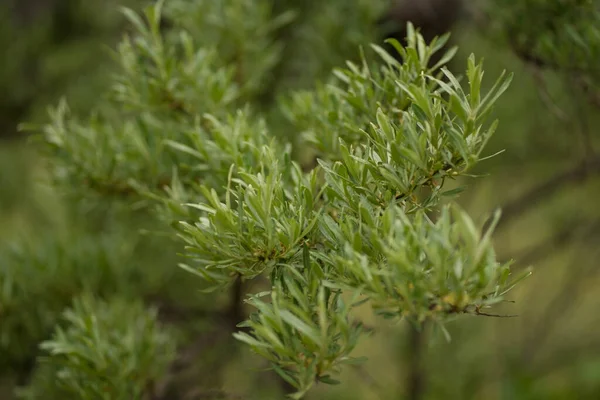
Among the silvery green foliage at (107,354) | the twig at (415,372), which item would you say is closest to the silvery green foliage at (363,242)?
the silvery green foliage at (107,354)

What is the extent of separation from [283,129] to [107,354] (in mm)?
506

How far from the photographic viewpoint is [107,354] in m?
0.75

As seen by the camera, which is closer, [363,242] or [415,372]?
[363,242]

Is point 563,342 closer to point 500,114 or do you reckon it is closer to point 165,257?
point 500,114

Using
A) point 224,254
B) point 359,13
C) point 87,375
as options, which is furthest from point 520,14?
point 87,375

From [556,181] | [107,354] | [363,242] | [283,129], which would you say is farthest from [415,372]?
[363,242]

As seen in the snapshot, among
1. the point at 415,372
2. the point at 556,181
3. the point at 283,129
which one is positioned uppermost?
the point at 283,129

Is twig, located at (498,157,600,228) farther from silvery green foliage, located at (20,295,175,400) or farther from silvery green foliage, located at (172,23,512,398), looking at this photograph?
silvery green foliage, located at (20,295,175,400)

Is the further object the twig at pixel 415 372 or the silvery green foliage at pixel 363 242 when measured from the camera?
the twig at pixel 415 372

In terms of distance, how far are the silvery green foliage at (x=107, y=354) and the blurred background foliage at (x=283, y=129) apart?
8 cm

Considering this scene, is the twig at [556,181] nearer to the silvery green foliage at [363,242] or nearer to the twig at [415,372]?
the twig at [415,372]

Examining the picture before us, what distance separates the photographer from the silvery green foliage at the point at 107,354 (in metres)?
0.71

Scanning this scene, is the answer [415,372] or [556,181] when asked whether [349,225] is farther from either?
[415,372]

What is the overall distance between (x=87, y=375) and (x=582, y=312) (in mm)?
2876
